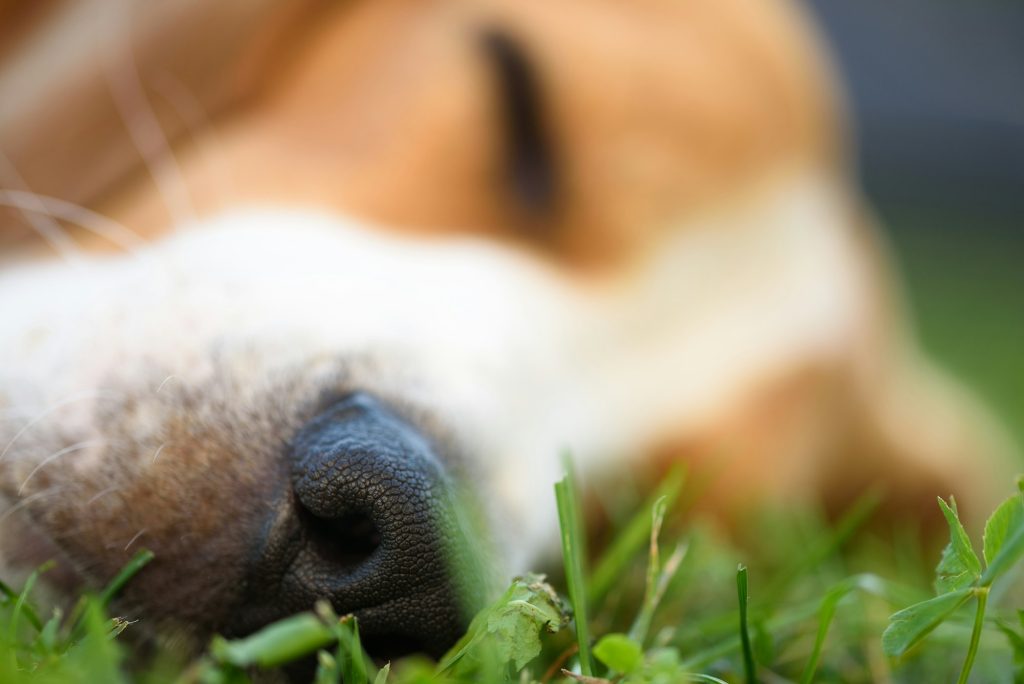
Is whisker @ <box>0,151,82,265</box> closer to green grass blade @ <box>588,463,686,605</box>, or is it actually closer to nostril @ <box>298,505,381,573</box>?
nostril @ <box>298,505,381,573</box>

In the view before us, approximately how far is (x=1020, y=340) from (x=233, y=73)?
4806mm

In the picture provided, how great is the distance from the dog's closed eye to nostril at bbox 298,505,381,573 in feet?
2.95

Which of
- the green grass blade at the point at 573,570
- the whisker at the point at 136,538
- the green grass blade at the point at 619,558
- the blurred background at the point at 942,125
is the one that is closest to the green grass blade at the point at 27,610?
the whisker at the point at 136,538

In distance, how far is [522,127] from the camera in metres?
1.80

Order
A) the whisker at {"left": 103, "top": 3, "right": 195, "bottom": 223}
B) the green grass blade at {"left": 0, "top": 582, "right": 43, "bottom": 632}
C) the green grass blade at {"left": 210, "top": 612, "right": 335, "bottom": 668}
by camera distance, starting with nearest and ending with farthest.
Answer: the green grass blade at {"left": 210, "top": 612, "right": 335, "bottom": 668}, the green grass blade at {"left": 0, "top": 582, "right": 43, "bottom": 632}, the whisker at {"left": 103, "top": 3, "right": 195, "bottom": 223}

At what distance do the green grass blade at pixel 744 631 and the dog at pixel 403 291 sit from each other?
28 centimetres

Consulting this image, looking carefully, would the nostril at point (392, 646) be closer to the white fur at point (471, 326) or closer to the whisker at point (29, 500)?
the white fur at point (471, 326)

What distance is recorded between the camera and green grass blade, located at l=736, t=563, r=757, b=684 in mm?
960

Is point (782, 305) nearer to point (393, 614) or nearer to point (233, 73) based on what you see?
point (233, 73)

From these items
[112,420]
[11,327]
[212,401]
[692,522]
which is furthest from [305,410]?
[692,522]

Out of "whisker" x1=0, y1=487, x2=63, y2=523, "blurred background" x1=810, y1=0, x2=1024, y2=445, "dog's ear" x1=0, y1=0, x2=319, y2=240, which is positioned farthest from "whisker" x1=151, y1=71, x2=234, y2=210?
"blurred background" x1=810, y1=0, x2=1024, y2=445

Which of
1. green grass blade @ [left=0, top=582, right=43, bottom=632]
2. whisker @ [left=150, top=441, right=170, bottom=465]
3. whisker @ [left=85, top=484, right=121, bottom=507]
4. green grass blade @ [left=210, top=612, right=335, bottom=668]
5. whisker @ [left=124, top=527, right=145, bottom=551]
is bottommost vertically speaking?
green grass blade @ [left=0, top=582, right=43, bottom=632]

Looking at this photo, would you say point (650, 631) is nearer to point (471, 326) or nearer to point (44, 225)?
point (471, 326)

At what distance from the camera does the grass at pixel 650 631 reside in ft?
2.63
